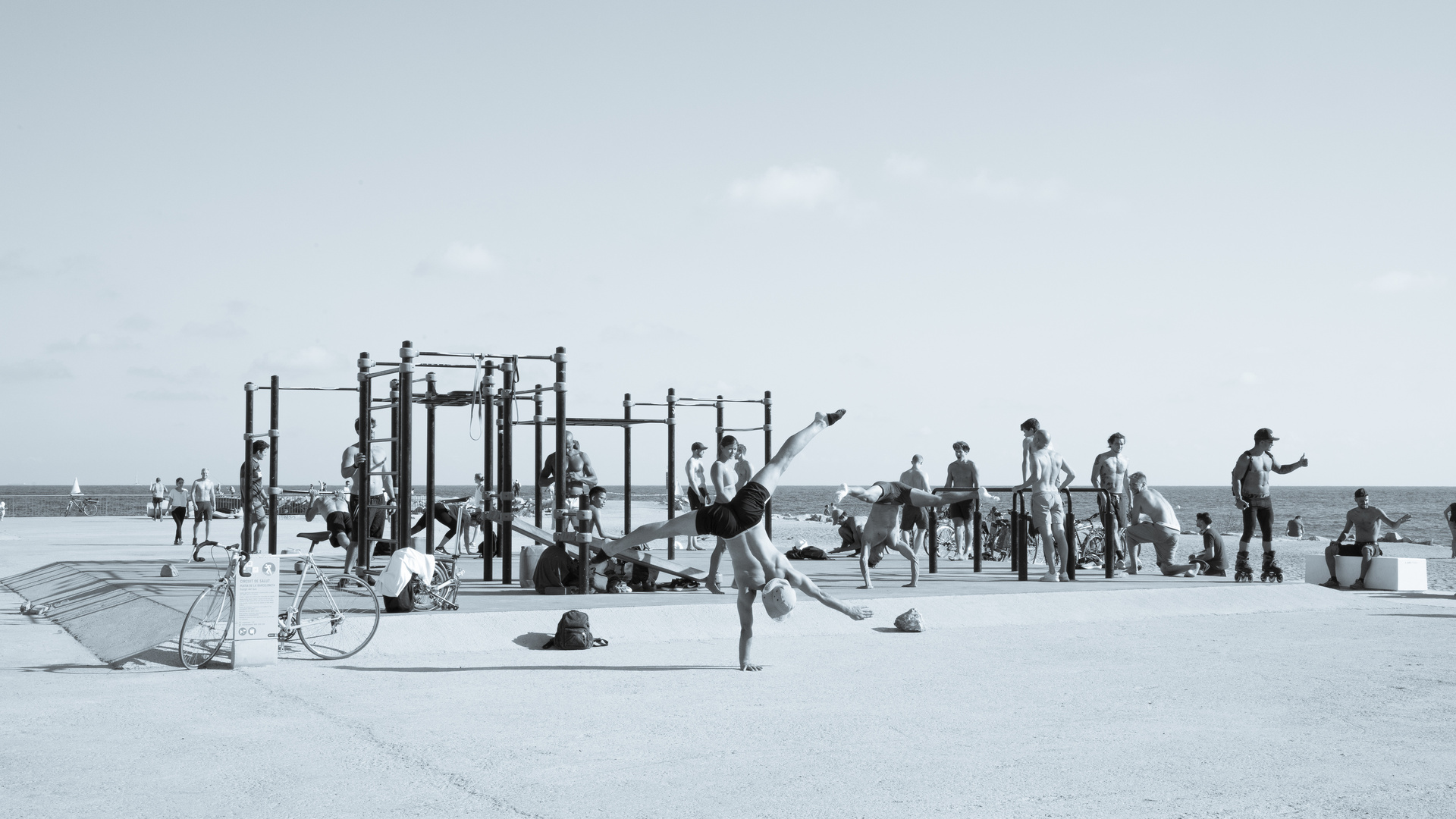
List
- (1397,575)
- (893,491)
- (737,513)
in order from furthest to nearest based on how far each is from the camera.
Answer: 1. (1397,575)
2. (893,491)
3. (737,513)

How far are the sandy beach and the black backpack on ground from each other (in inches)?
10.4

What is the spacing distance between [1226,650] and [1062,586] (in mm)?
3768

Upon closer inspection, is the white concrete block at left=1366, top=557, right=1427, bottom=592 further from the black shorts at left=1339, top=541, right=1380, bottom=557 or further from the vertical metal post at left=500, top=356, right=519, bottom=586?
the vertical metal post at left=500, top=356, right=519, bottom=586

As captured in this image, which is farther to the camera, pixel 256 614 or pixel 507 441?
pixel 507 441

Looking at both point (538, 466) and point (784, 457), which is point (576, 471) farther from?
point (784, 457)

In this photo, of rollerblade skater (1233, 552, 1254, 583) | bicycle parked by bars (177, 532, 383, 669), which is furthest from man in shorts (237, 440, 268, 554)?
rollerblade skater (1233, 552, 1254, 583)

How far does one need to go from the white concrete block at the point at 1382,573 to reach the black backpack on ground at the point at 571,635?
10.2 meters

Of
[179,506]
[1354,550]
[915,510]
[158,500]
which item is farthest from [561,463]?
[158,500]

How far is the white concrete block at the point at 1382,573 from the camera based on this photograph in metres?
15.3

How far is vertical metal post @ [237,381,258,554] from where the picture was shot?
50.0 feet

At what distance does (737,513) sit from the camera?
26.8ft

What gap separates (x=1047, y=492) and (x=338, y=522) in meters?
7.92

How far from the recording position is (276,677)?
8.26 m

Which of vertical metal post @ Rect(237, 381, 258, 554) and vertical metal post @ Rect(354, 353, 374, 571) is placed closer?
vertical metal post @ Rect(354, 353, 374, 571)
